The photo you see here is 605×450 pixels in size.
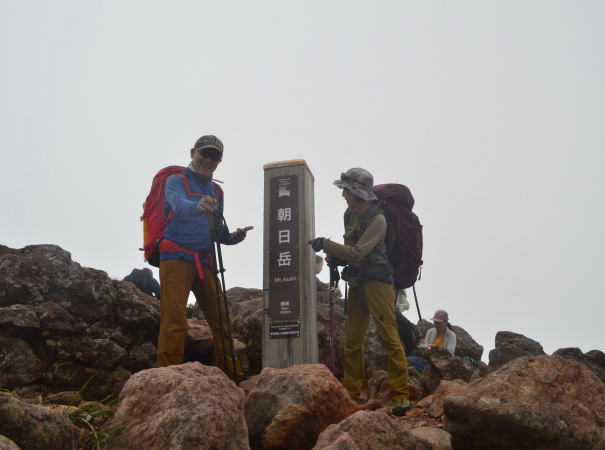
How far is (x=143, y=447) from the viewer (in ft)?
10.7

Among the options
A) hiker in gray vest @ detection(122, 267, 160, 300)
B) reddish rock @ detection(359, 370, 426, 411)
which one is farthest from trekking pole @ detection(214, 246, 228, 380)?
hiker in gray vest @ detection(122, 267, 160, 300)

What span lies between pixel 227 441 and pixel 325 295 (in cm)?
991

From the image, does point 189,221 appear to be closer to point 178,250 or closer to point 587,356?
point 178,250

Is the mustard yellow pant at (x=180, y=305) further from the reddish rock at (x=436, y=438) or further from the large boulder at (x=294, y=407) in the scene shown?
the reddish rock at (x=436, y=438)

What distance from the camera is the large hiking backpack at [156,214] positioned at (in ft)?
22.6

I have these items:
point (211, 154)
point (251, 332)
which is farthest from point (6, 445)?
point (251, 332)

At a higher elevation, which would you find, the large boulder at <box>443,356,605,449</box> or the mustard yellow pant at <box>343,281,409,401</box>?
the mustard yellow pant at <box>343,281,409,401</box>

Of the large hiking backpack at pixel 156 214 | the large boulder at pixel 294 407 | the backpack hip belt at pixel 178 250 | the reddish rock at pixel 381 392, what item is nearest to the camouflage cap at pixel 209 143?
the large hiking backpack at pixel 156 214

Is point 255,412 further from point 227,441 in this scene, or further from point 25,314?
point 25,314

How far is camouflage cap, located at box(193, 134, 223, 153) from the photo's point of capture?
Result: 6953 mm

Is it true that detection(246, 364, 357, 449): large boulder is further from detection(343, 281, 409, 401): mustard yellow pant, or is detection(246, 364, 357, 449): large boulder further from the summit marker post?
the summit marker post

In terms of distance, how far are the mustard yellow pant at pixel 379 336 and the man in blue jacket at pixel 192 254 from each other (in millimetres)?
1546

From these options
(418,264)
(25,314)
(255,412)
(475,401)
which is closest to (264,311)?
(418,264)

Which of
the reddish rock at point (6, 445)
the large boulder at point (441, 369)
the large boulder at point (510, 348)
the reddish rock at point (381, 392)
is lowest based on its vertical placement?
the reddish rock at point (6, 445)
